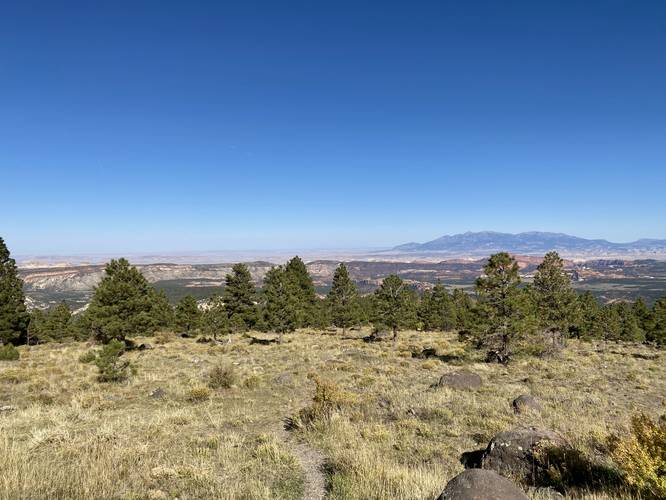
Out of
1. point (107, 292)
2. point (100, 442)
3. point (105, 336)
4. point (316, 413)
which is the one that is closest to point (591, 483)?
point (316, 413)

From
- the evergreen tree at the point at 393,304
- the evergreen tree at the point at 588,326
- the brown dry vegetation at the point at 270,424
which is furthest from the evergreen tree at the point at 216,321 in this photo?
the evergreen tree at the point at 588,326

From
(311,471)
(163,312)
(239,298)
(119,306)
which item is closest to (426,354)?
(239,298)

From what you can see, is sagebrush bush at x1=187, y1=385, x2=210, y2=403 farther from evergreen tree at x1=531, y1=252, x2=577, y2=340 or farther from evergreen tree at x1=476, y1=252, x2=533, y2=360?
evergreen tree at x1=531, y1=252, x2=577, y2=340

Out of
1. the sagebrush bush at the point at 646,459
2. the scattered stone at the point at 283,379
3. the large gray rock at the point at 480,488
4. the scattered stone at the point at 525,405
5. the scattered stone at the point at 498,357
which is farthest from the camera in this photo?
the scattered stone at the point at 498,357

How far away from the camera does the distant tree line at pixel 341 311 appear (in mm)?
26562

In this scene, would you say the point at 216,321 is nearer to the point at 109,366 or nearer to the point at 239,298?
the point at 239,298

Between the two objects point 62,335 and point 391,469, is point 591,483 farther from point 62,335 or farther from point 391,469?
point 62,335

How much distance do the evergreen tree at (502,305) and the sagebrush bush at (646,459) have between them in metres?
20.2

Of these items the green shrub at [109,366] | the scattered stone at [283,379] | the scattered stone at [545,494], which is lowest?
the scattered stone at [283,379]

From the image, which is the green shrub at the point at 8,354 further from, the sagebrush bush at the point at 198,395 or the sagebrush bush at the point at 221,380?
the sagebrush bush at the point at 198,395

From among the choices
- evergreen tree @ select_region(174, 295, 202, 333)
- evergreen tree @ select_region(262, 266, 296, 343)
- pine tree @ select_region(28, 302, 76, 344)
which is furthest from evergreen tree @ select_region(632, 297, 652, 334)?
pine tree @ select_region(28, 302, 76, 344)

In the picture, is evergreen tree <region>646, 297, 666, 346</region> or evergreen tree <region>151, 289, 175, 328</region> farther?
evergreen tree <region>151, 289, 175, 328</region>

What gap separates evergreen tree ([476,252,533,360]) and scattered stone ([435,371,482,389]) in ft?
24.9

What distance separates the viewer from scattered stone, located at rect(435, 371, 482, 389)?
18.4 m
